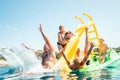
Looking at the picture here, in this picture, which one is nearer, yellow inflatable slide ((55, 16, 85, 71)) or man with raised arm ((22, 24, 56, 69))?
man with raised arm ((22, 24, 56, 69))

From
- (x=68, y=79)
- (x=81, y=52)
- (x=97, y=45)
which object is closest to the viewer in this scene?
(x=68, y=79)

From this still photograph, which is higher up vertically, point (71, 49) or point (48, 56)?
point (71, 49)

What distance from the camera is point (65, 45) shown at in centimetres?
1073

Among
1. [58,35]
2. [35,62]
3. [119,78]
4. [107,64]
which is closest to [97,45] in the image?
[107,64]

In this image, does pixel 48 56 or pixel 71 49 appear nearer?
pixel 48 56

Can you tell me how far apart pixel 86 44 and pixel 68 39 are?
819mm

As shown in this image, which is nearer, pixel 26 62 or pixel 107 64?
pixel 26 62

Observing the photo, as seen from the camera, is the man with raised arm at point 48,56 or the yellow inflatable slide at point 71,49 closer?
the man with raised arm at point 48,56

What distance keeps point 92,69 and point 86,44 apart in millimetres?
899

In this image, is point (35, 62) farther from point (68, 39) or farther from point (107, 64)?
point (107, 64)

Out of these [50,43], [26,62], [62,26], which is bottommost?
[26,62]

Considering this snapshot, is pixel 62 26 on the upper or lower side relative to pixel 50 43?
upper

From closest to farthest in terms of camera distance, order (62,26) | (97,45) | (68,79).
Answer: (68,79)
(62,26)
(97,45)

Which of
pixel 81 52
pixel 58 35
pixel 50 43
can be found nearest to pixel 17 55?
pixel 50 43
